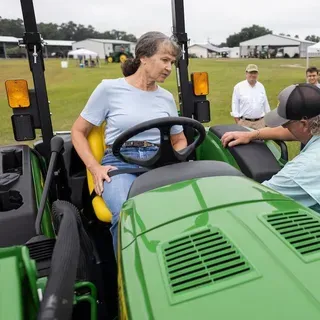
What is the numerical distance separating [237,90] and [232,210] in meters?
5.01

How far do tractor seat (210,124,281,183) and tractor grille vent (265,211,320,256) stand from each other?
0.85m

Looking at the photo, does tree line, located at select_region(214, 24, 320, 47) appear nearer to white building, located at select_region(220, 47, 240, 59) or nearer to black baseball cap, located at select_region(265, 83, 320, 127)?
white building, located at select_region(220, 47, 240, 59)

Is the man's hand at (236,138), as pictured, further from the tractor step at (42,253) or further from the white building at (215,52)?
the white building at (215,52)

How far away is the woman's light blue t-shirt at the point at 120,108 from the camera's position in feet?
7.64

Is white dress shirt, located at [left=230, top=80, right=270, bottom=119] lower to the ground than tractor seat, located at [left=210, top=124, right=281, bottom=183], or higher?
lower

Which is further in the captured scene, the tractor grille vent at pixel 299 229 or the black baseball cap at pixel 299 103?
the black baseball cap at pixel 299 103

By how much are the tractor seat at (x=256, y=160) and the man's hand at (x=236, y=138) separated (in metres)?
0.03

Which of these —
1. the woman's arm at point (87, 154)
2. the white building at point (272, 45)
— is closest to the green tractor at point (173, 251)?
→ the woman's arm at point (87, 154)

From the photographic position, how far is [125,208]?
59.7 inches

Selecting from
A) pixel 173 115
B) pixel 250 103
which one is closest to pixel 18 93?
pixel 173 115

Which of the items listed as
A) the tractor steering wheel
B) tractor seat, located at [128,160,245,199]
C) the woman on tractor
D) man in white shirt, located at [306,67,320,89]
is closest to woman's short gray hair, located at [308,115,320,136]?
tractor seat, located at [128,160,245,199]

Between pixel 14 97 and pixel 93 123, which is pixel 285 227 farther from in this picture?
pixel 14 97

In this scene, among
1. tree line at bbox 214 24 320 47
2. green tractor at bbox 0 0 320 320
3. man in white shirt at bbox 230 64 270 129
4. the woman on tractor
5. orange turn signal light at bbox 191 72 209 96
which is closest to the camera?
green tractor at bbox 0 0 320 320

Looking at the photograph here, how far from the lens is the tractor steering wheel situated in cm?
179
